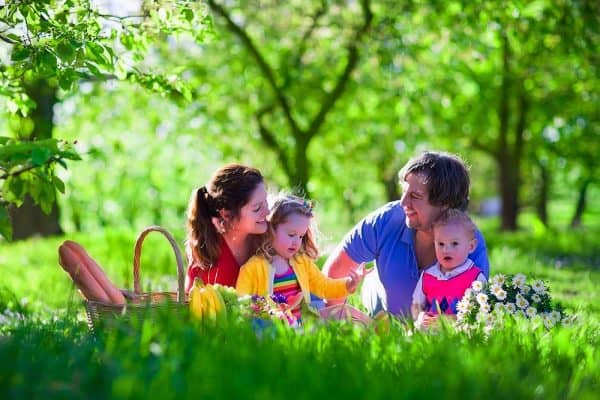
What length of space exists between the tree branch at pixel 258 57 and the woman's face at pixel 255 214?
7.66 metres

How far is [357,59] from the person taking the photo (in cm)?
1291

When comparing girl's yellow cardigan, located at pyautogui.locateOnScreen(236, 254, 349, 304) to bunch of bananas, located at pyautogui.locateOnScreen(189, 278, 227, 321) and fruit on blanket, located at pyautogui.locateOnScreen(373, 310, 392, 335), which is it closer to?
bunch of bananas, located at pyautogui.locateOnScreen(189, 278, 227, 321)

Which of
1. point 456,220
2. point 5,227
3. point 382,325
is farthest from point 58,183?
point 456,220

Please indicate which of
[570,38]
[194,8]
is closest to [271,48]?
[570,38]

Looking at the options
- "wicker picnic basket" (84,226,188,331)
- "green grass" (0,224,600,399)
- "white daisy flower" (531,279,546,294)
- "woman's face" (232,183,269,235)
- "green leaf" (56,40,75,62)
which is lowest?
"green grass" (0,224,600,399)

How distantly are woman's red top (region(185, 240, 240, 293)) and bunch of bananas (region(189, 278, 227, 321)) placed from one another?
0.86 m

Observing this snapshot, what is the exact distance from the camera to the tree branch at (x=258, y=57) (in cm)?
1247

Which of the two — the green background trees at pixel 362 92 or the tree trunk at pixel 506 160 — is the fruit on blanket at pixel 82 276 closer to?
the green background trees at pixel 362 92

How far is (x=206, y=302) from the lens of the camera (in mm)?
4223

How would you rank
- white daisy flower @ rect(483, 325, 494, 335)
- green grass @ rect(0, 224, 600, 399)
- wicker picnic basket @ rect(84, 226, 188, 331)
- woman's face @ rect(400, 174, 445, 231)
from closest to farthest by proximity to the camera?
green grass @ rect(0, 224, 600, 399) → white daisy flower @ rect(483, 325, 494, 335) → wicker picnic basket @ rect(84, 226, 188, 331) → woman's face @ rect(400, 174, 445, 231)

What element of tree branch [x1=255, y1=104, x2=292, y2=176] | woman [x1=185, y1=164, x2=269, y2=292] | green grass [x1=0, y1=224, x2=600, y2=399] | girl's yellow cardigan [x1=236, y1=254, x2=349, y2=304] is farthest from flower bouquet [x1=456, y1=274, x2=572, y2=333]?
tree branch [x1=255, y1=104, x2=292, y2=176]

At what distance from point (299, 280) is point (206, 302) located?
1192 millimetres

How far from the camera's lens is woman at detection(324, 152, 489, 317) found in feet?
17.3

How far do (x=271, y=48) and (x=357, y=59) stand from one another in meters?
2.25
